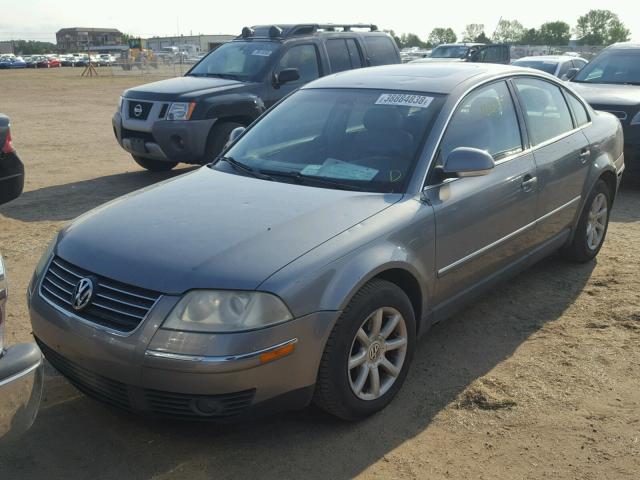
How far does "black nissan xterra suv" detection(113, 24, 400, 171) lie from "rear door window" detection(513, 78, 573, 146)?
4.58 metres

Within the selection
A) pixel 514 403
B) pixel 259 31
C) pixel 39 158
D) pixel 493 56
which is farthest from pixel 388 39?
pixel 493 56

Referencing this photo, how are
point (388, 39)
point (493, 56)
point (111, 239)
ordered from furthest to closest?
point (493, 56) < point (388, 39) < point (111, 239)

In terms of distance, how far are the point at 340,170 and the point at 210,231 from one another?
1.00m

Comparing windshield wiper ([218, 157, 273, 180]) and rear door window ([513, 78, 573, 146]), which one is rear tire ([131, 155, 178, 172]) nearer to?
windshield wiper ([218, 157, 273, 180])

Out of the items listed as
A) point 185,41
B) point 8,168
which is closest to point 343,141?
point 8,168

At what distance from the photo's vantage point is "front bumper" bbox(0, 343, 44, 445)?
235 cm

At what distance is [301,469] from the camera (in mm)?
3070

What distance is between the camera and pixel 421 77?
14.7 feet

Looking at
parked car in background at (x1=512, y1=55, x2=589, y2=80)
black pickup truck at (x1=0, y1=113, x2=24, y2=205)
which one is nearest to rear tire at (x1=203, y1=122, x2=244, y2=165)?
black pickup truck at (x1=0, y1=113, x2=24, y2=205)

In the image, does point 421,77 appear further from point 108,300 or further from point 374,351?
point 108,300

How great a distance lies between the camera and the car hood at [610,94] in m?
8.54

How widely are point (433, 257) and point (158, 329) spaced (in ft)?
5.13

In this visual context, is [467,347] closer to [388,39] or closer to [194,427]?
[194,427]

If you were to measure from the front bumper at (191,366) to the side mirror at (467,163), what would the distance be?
3.98 feet
